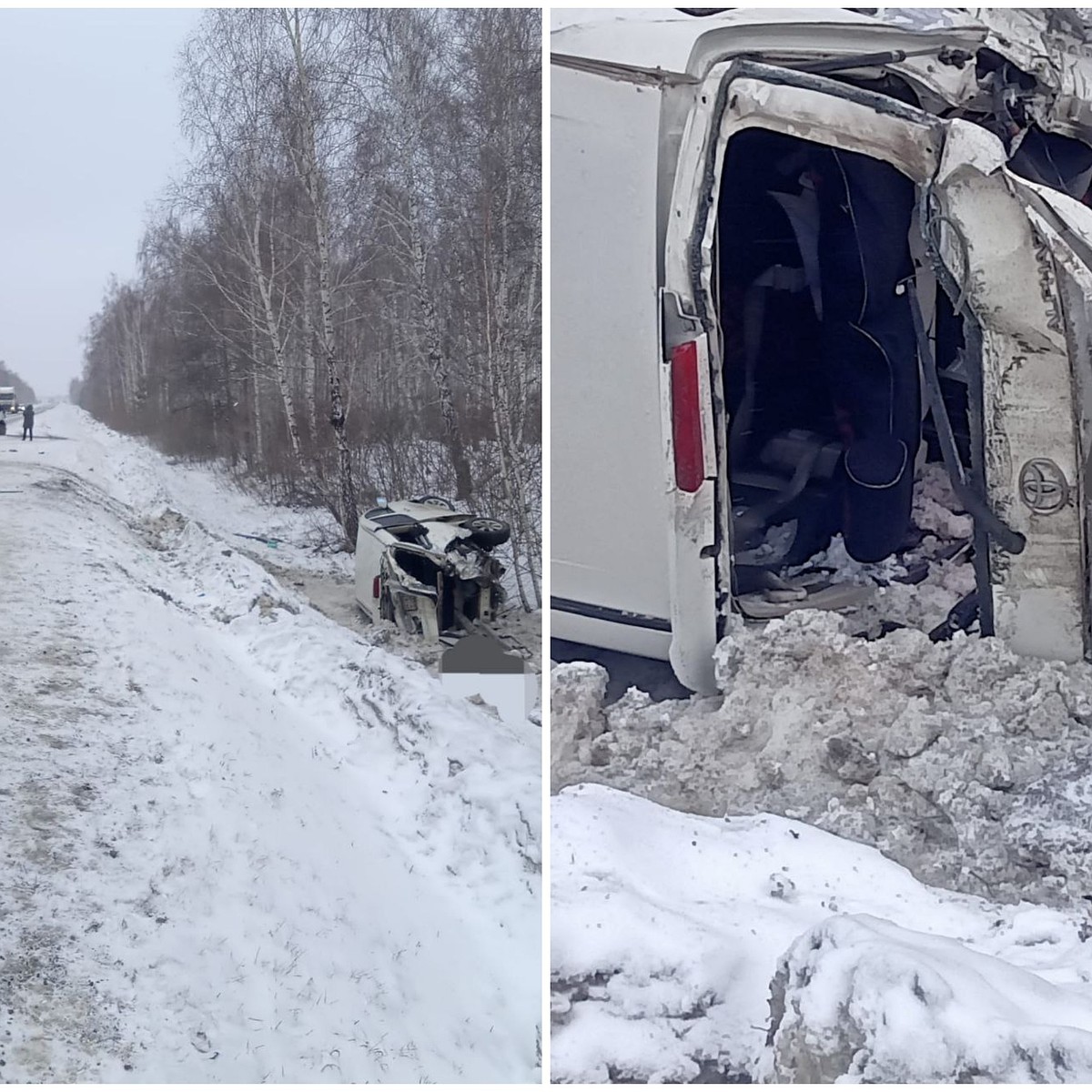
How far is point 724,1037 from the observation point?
1436mm

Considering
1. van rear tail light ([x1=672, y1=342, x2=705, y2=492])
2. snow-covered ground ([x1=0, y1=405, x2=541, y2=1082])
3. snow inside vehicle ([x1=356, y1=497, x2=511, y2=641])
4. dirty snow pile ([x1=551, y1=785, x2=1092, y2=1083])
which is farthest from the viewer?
snow inside vehicle ([x1=356, y1=497, x2=511, y2=641])

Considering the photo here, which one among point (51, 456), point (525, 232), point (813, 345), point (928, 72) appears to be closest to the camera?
point (928, 72)

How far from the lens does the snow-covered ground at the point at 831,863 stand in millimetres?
1378

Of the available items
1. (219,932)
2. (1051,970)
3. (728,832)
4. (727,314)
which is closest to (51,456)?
(219,932)

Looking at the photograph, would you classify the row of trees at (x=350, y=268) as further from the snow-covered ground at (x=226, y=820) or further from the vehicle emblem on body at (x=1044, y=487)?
the vehicle emblem on body at (x=1044, y=487)

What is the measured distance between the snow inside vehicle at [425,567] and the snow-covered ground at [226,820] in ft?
0.28

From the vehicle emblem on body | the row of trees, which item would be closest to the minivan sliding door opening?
the vehicle emblem on body

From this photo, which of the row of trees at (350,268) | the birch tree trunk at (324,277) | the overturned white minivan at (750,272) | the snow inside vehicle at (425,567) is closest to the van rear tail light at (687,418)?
the overturned white minivan at (750,272)

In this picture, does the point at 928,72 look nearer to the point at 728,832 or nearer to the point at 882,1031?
the point at 728,832

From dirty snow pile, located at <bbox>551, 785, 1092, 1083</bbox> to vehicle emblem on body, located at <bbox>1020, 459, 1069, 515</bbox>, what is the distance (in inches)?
24.8

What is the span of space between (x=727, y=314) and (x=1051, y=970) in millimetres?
1166

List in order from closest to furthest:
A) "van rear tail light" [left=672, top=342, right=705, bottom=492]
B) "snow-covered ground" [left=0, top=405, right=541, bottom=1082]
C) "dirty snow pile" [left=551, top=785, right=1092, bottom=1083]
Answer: "dirty snow pile" [left=551, top=785, right=1092, bottom=1083]
"van rear tail light" [left=672, top=342, right=705, bottom=492]
"snow-covered ground" [left=0, top=405, right=541, bottom=1082]

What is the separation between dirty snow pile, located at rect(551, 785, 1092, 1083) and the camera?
136 centimetres

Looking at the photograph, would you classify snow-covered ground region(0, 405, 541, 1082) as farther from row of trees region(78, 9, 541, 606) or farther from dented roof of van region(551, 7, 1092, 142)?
dented roof of van region(551, 7, 1092, 142)
